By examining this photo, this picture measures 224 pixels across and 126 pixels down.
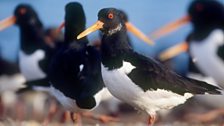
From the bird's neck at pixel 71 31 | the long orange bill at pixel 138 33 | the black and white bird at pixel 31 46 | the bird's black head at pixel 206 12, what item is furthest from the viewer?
the black and white bird at pixel 31 46

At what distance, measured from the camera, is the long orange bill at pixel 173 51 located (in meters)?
8.31

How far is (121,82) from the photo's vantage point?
6.56 m

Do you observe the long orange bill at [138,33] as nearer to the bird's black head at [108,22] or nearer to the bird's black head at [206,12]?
the bird's black head at [206,12]

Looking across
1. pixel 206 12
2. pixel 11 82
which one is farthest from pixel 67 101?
pixel 11 82

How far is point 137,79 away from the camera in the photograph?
21.7 feet

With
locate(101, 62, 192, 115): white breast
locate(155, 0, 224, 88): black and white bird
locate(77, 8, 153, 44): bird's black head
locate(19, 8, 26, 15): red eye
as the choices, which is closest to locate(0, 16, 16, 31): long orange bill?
locate(19, 8, 26, 15): red eye

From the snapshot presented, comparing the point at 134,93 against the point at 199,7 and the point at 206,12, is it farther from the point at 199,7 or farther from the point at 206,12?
the point at 206,12

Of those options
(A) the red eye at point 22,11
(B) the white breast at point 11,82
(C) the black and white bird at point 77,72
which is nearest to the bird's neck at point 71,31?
(C) the black and white bird at point 77,72

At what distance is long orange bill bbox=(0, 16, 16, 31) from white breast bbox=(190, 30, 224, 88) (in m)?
2.04

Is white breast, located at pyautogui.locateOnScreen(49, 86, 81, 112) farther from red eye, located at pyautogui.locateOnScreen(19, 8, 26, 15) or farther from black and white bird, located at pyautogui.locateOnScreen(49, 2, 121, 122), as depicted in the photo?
red eye, located at pyautogui.locateOnScreen(19, 8, 26, 15)

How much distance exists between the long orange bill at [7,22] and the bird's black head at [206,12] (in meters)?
2.03

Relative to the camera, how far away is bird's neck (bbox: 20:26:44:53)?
927cm

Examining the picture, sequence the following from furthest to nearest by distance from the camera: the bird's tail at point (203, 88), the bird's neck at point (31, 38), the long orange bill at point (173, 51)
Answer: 1. the bird's neck at point (31, 38)
2. the long orange bill at point (173, 51)
3. the bird's tail at point (203, 88)

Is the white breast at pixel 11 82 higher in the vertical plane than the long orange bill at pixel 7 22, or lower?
lower
